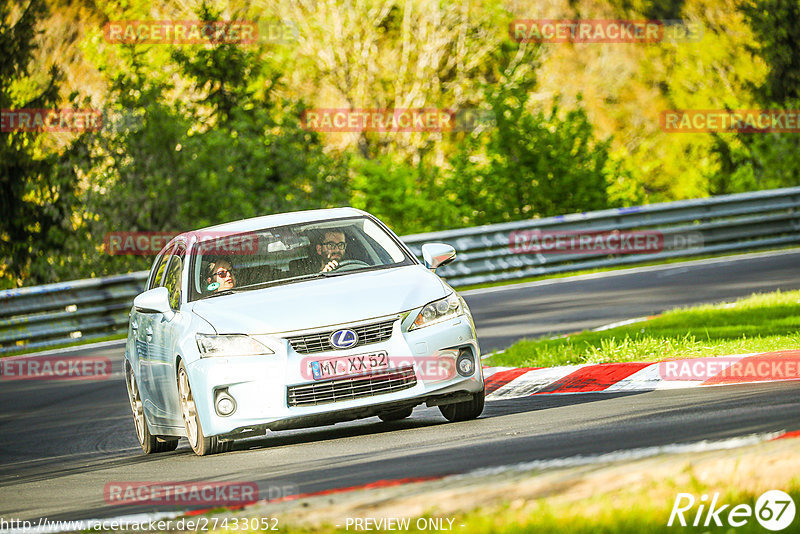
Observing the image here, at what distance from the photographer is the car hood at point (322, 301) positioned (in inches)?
340

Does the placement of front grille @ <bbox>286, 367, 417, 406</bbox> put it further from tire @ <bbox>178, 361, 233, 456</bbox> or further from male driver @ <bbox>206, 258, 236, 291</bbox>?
male driver @ <bbox>206, 258, 236, 291</bbox>

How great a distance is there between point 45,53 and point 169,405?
87.2 feet

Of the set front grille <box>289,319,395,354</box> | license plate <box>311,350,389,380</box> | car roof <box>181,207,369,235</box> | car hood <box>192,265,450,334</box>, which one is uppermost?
car roof <box>181,207,369,235</box>

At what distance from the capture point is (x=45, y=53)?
3438 cm

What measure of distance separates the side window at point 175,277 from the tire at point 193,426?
0.72 m

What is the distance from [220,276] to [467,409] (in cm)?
193

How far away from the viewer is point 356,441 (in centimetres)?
886

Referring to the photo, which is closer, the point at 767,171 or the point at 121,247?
the point at 121,247

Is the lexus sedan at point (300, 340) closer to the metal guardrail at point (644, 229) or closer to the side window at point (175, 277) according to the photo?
the side window at point (175, 277)

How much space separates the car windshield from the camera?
31.5 feet

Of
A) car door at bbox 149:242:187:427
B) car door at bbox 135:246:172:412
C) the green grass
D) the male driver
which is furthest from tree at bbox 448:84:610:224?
the male driver

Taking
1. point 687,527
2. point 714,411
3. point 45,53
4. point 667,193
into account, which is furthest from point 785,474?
point 667,193

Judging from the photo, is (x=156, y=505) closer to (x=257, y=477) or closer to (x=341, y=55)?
(x=257, y=477)

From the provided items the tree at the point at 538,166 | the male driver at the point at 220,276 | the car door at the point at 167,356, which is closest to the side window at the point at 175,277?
the car door at the point at 167,356
